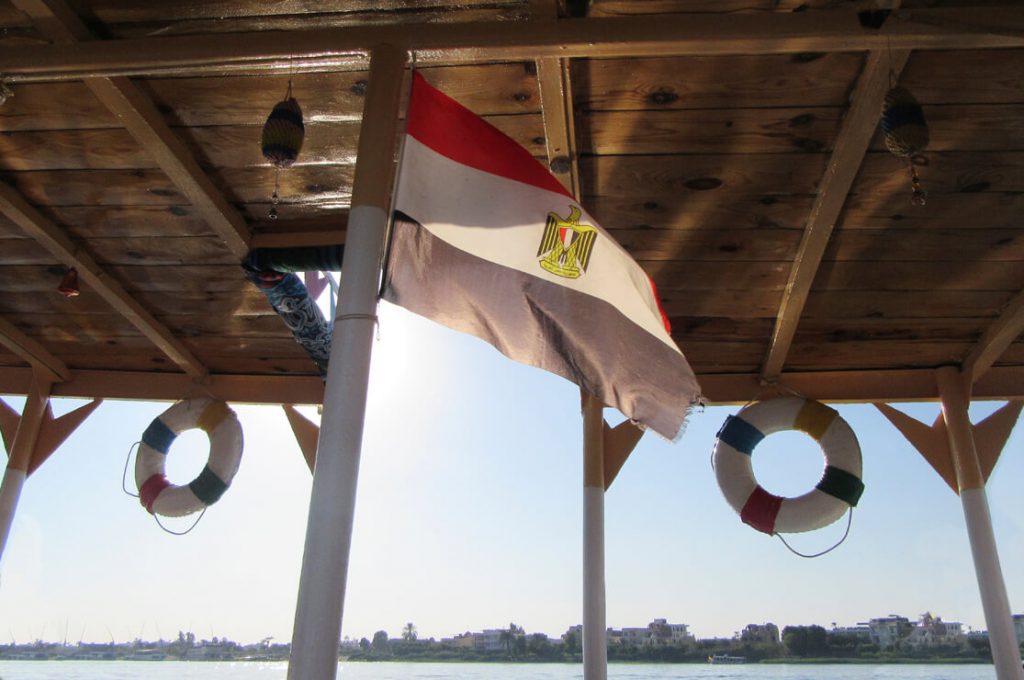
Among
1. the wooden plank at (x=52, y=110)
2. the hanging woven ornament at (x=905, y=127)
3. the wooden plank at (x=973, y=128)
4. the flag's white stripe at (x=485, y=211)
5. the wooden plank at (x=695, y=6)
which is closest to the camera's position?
the flag's white stripe at (x=485, y=211)

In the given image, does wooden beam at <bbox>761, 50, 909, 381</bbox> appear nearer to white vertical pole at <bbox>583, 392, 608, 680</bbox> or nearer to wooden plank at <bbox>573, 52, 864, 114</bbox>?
wooden plank at <bbox>573, 52, 864, 114</bbox>

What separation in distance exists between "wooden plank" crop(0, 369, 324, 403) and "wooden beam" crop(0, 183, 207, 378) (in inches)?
5.5

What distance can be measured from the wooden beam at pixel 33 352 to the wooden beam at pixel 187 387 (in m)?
0.08

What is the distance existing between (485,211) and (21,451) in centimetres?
400

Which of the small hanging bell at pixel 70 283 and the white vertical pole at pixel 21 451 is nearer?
the small hanging bell at pixel 70 283

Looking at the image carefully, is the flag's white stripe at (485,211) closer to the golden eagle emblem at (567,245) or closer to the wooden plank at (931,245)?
the golden eagle emblem at (567,245)

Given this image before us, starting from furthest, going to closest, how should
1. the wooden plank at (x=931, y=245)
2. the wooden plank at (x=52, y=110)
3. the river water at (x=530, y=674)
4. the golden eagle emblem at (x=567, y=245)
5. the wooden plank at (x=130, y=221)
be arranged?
1. the river water at (x=530, y=674)
2. the wooden plank at (x=130, y=221)
3. the wooden plank at (x=931, y=245)
4. the wooden plank at (x=52, y=110)
5. the golden eagle emblem at (x=567, y=245)

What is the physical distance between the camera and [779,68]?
248 centimetres

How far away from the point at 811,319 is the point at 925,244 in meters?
0.73

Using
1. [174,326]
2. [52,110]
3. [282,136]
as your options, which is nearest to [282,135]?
[282,136]

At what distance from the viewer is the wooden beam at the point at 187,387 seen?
15.8ft

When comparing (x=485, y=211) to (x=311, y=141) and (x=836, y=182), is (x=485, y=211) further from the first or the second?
(x=836, y=182)

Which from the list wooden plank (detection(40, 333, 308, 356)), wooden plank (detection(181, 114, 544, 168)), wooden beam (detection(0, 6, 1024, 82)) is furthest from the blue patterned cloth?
wooden beam (detection(0, 6, 1024, 82))

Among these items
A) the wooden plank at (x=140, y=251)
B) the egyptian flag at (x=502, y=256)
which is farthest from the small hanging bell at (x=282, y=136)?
the wooden plank at (x=140, y=251)
